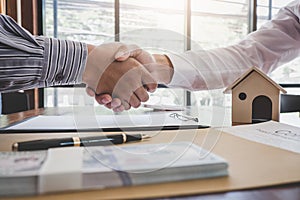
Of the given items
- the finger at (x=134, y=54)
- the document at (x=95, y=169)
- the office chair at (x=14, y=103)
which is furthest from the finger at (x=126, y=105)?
the office chair at (x=14, y=103)

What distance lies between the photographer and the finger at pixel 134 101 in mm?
867

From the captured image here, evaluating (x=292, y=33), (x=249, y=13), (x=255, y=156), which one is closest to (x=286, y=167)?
(x=255, y=156)

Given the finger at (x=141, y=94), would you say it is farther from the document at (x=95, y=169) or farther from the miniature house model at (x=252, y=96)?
the document at (x=95, y=169)

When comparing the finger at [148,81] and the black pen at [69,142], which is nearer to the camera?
the black pen at [69,142]

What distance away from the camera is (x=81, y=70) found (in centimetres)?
81

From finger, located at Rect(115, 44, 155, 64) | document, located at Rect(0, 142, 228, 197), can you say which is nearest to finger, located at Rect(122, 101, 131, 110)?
finger, located at Rect(115, 44, 155, 64)

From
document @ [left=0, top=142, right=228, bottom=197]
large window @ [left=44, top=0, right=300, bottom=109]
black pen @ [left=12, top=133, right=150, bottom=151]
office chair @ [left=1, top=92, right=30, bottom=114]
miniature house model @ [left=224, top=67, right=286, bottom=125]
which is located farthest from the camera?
large window @ [left=44, top=0, right=300, bottom=109]

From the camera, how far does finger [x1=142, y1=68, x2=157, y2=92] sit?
34.4 inches

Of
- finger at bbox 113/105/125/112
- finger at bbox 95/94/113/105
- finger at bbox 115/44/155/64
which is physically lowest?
finger at bbox 113/105/125/112

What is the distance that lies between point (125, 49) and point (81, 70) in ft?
0.44

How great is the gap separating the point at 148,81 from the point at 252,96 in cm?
28

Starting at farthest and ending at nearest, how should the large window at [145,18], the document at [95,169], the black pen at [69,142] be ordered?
the large window at [145,18] < the black pen at [69,142] < the document at [95,169]

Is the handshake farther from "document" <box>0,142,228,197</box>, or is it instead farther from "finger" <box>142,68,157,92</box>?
"document" <box>0,142,228,197</box>

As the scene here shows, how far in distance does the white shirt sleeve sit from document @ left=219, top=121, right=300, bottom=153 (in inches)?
12.6
